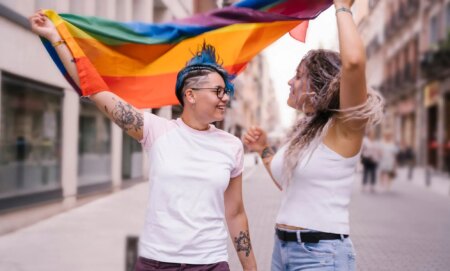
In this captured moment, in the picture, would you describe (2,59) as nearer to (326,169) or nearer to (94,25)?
(94,25)

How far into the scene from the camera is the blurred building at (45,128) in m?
9.94

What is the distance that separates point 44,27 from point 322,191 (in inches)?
59.4

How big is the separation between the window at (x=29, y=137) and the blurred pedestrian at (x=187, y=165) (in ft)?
24.7

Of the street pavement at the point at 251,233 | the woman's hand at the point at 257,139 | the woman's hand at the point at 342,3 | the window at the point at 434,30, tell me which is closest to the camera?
the woman's hand at the point at 342,3

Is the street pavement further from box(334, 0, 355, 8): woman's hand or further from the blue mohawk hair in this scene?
box(334, 0, 355, 8): woman's hand

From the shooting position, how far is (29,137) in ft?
36.3

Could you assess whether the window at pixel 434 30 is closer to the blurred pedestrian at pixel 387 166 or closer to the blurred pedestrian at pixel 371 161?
the blurred pedestrian at pixel 387 166

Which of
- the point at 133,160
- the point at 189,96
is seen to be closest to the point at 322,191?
the point at 189,96

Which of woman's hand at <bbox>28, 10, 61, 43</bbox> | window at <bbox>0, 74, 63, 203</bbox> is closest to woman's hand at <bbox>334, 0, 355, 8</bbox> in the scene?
woman's hand at <bbox>28, 10, 61, 43</bbox>

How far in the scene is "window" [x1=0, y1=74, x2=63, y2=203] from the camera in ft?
32.9

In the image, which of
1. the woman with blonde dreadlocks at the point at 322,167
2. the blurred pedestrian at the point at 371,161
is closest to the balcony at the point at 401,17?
the blurred pedestrian at the point at 371,161

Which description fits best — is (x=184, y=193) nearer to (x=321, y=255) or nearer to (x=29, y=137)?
(x=321, y=255)

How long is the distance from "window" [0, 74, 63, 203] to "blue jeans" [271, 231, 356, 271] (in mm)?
7904

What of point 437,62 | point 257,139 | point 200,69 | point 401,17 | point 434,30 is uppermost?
point 401,17
